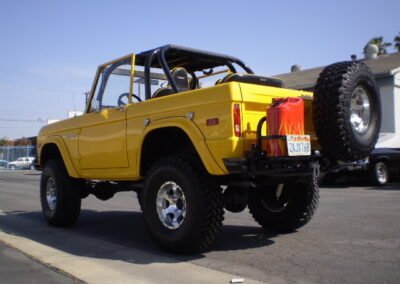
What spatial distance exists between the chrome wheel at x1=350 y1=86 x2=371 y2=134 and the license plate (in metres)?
0.57

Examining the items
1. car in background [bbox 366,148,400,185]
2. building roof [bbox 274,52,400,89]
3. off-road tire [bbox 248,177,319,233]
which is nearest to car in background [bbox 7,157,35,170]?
building roof [bbox 274,52,400,89]

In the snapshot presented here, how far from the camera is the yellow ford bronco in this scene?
471 cm

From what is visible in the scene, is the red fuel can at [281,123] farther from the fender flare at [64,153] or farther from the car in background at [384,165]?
the car in background at [384,165]

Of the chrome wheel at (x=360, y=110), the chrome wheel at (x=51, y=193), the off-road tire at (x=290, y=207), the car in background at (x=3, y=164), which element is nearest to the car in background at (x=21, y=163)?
the car in background at (x=3, y=164)

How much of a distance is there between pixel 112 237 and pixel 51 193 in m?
1.69

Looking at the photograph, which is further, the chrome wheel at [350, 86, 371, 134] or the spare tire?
the chrome wheel at [350, 86, 371, 134]

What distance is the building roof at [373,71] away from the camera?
72.6ft

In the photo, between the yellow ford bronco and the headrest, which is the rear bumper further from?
the headrest

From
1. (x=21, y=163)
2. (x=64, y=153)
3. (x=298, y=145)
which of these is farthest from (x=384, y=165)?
(x=21, y=163)

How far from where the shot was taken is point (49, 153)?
8.11 meters

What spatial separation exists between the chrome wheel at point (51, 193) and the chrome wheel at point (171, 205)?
9.15 ft

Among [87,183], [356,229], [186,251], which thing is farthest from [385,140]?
[186,251]

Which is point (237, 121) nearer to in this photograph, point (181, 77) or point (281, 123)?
point (281, 123)

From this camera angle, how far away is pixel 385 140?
16.5 m
